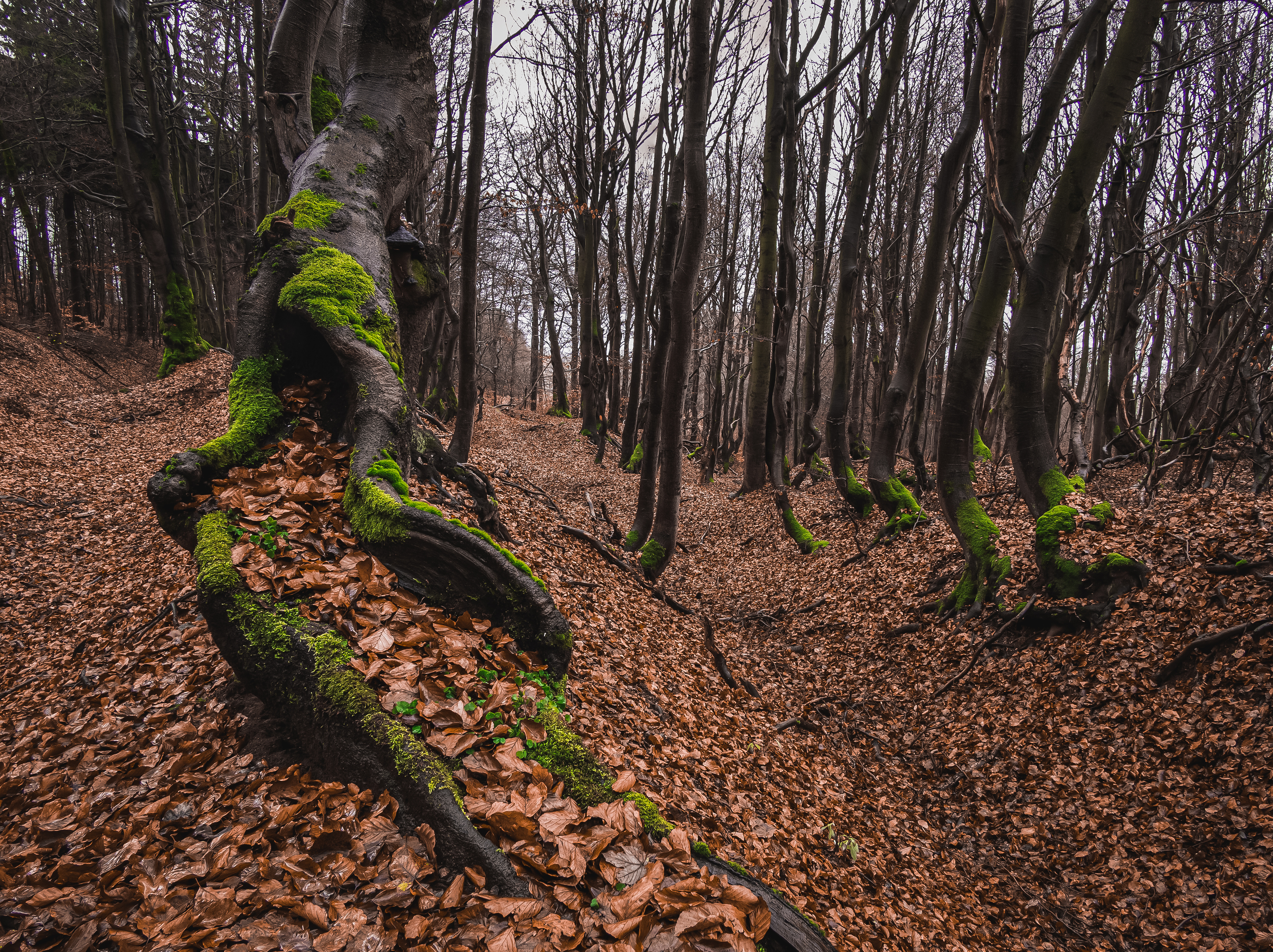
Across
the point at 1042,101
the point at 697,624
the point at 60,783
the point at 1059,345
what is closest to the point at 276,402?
the point at 60,783

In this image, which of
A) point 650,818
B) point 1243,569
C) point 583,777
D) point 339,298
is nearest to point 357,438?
point 339,298

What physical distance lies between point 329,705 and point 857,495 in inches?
378

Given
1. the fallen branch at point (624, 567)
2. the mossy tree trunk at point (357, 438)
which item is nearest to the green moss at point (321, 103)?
the mossy tree trunk at point (357, 438)

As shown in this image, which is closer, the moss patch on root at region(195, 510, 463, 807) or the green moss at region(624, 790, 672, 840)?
the moss patch on root at region(195, 510, 463, 807)

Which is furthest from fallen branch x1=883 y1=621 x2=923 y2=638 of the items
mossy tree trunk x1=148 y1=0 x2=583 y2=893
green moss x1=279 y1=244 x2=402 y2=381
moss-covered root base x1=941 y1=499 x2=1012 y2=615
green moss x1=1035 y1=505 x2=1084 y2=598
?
green moss x1=279 y1=244 x2=402 y2=381

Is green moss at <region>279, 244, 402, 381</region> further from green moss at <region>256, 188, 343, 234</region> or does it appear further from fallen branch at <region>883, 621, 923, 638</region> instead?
fallen branch at <region>883, 621, 923, 638</region>

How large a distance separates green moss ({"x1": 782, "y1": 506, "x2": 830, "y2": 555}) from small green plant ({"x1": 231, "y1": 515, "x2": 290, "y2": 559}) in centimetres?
842

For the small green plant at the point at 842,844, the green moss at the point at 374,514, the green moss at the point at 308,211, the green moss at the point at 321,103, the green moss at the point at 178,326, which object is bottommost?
the small green plant at the point at 842,844

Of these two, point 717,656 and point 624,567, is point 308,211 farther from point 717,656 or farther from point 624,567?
point 717,656

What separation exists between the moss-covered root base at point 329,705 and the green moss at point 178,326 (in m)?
13.7

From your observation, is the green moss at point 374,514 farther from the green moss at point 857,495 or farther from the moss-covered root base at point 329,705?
the green moss at point 857,495

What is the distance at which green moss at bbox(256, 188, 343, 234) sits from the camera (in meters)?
4.74

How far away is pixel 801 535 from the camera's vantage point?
10.1m

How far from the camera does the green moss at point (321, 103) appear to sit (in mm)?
6723
